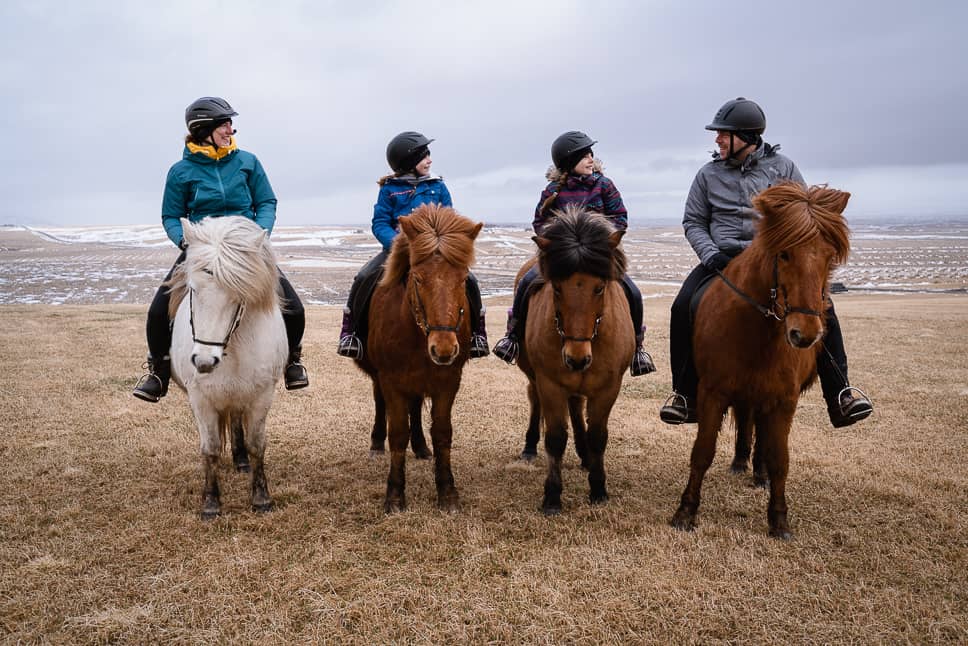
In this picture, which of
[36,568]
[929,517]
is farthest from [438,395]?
[929,517]

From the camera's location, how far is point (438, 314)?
4.24m

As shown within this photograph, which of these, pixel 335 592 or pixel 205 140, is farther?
pixel 205 140

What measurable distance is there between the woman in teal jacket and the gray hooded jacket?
3.91 metres

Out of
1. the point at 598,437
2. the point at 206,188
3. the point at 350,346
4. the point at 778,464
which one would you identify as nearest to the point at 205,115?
the point at 206,188

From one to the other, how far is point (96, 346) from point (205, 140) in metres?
9.40

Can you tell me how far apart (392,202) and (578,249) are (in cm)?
246

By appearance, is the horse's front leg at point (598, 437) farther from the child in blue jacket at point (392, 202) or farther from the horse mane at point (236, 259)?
the horse mane at point (236, 259)

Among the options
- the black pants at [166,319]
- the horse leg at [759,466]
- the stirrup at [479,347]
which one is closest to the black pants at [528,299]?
the stirrup at [479,347]

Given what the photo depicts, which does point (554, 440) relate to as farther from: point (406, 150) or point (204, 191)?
point (204, 191)

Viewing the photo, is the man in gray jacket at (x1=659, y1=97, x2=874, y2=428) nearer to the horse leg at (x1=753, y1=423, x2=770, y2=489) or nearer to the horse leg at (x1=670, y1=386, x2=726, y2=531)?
the horse leg at (x1=670, y1=386, x2=726, y2=531)

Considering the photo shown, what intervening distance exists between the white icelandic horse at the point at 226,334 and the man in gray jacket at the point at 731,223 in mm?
3613

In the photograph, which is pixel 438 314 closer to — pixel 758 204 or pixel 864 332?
pixel 758 204

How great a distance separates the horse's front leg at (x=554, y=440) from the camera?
5020 mm

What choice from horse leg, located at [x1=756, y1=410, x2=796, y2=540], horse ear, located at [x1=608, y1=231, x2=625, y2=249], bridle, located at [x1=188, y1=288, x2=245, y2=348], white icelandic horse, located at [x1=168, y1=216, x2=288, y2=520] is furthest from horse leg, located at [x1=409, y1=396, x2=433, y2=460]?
horse leg, located at [x1=756, y1=410, x2=796, y2=540]
